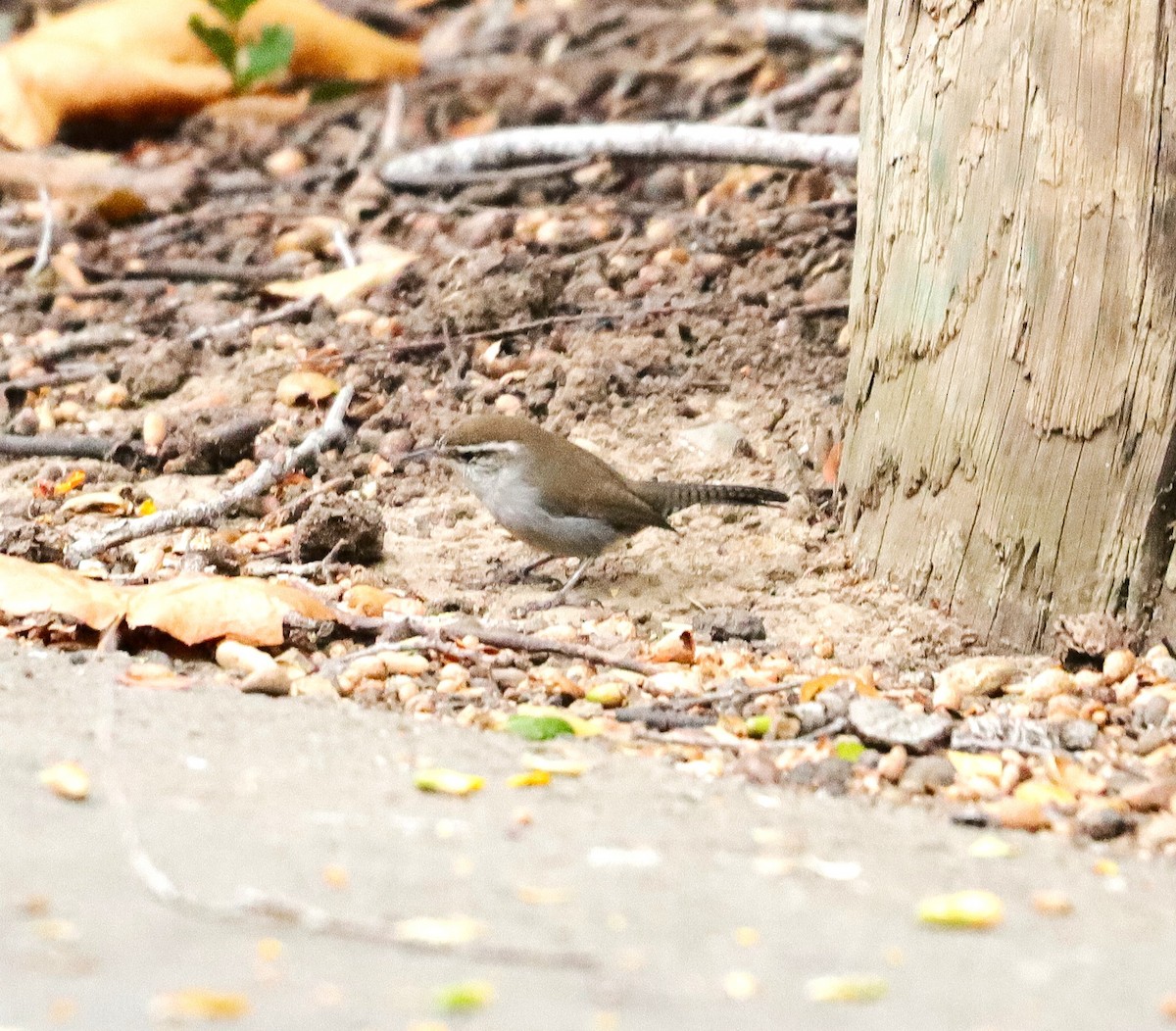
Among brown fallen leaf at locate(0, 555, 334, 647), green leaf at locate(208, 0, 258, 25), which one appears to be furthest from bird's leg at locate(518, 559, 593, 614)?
green leaf at locate(208, 0, 258, 25)

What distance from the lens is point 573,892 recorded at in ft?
9.71

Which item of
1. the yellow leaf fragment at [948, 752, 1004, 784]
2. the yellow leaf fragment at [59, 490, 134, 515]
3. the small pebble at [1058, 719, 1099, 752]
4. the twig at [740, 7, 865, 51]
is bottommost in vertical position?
the yellow leaf fragment at [59, 490, 134, 515]

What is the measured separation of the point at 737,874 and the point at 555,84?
8.37 meters

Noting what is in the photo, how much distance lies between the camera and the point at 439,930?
8.93ft

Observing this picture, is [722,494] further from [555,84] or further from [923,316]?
[555,84]

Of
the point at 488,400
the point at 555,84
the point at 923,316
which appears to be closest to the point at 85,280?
the point at 488,400

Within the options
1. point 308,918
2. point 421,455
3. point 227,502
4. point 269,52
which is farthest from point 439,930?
point 269,52

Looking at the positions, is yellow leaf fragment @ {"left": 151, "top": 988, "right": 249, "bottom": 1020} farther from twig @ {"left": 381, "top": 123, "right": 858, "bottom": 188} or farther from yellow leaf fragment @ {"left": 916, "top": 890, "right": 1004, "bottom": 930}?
twig @ {"left": 381, "top": 123, "right": 858, "bottom": 188}

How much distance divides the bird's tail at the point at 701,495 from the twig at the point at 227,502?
4.32 feet

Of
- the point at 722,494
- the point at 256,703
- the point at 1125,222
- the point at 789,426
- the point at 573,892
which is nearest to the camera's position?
the point at 573,892

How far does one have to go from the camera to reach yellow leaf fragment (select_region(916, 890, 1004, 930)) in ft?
9.53

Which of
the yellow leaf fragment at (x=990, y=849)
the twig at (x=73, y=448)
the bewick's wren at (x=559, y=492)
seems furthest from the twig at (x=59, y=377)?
the yellow leaf fragment at (x=990, y=849)

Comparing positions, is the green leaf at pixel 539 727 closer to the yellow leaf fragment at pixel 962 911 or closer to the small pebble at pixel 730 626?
the small pebble at pixel 730 626

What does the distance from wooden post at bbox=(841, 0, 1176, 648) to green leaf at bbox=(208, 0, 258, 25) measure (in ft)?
18.6
